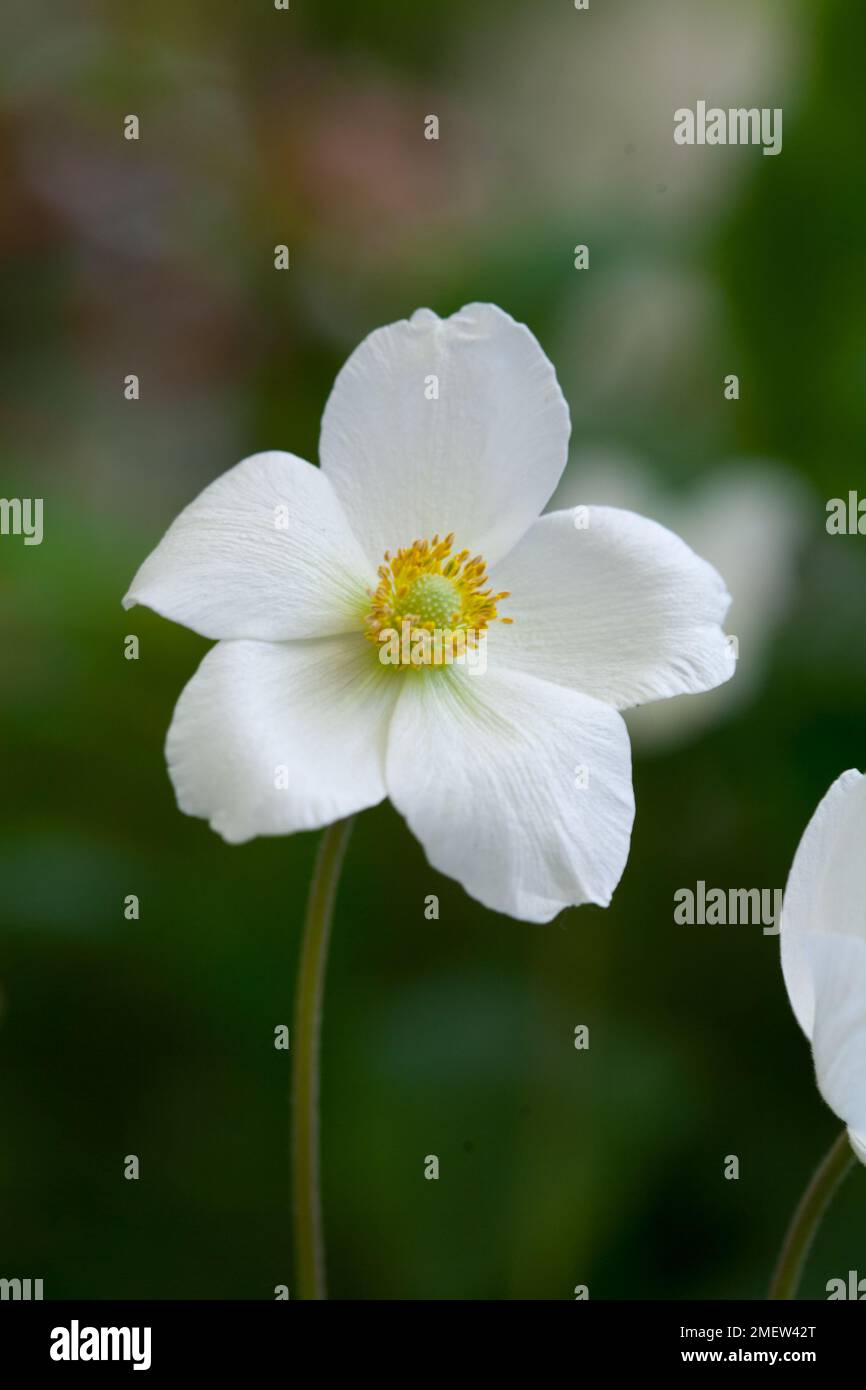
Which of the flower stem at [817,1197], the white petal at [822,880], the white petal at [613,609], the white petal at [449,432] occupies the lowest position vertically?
the flower stem at [817,1197]

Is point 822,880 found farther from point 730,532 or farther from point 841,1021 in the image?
point 730,532

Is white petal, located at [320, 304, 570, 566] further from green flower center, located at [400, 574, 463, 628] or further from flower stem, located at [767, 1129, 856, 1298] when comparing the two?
flower stem, located at [767, 1129, 856, 1298]

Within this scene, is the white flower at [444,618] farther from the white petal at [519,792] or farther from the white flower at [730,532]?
the white flower at [730,532]

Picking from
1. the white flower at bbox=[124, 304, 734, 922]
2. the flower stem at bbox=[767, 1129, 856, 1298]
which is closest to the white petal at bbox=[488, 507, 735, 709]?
the white flower at bbox=[124, 304, 734, 922]

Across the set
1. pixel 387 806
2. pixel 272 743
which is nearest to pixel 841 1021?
pixel 272 743

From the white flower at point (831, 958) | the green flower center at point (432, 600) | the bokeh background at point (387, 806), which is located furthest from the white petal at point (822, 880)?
the bokeh background at point (387, 806)

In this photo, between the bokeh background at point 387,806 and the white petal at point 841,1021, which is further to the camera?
the bokeh background at point 387,806
